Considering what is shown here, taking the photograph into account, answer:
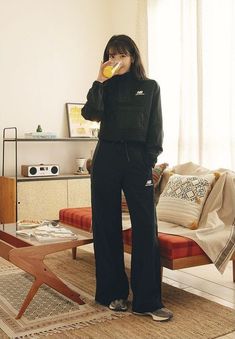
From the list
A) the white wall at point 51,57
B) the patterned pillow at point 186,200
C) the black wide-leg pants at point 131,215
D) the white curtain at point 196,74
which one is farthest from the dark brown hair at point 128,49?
the white wall at point 51,57

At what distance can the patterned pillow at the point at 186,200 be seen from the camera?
2852mm

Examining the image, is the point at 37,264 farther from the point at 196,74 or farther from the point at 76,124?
the point at 76,124

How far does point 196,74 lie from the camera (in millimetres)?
4289

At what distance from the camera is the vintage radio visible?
480 cm

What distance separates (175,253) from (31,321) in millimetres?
850

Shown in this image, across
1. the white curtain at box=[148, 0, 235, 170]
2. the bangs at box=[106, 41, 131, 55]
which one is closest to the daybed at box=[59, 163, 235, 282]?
the white curtain at box=[148, 0, 235, 170]

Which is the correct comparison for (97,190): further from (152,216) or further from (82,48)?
(82,48)

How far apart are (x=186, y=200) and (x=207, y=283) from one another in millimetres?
567

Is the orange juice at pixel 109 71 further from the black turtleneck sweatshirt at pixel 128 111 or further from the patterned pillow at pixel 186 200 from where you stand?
the patterned pillow at pixel 186 200

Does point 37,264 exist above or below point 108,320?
above

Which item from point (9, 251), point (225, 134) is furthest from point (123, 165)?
point (225, 134)

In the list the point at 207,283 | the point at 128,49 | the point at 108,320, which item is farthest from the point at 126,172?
the point at 207,283

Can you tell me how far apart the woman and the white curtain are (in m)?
1.79

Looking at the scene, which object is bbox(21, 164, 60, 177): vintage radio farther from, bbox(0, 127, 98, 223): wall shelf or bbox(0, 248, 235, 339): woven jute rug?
bbox(0, 248, 235, 339): woven jute rug
